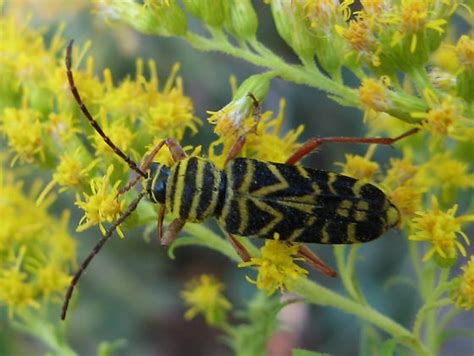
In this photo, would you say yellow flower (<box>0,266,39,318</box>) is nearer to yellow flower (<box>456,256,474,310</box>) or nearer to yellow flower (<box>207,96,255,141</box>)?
yellow flower (<box>207,96,255,141</box>)

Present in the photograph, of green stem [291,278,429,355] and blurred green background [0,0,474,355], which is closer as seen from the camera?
green stem [291,278,429,355]

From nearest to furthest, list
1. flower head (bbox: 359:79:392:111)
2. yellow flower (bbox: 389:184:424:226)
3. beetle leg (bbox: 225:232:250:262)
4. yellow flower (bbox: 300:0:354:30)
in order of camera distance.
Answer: flower head (bbox: 359:79:392:111)
yellow flower (bbox: 300:0:354:30)
beetle leg (bbox: 225:232:250:262)
yellow flower (bbox: 389:184:424:226)

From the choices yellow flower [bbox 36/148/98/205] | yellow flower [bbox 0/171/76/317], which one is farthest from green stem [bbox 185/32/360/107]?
yellow flower [bbox 0/171/76/317]

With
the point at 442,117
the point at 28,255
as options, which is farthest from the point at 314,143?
the point at 28,255

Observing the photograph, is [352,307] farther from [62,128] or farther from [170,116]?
[62,128]

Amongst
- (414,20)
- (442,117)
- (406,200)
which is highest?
(414,20)

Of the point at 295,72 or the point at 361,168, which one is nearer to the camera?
the point at 295,72
